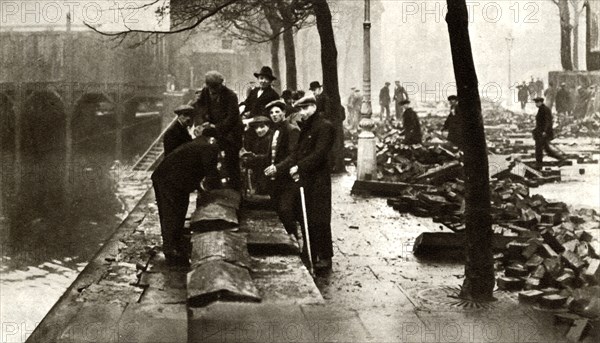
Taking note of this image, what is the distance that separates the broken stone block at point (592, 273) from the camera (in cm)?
857

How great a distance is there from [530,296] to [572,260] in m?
0.91

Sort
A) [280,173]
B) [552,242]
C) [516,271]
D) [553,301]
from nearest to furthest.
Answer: [553,301] < [516,271] < [552,242] < [280,173]

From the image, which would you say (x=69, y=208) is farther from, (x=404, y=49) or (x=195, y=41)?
(x=404, y=49)

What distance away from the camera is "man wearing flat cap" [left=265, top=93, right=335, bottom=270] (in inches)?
388

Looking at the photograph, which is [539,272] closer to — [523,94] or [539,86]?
[539,86]

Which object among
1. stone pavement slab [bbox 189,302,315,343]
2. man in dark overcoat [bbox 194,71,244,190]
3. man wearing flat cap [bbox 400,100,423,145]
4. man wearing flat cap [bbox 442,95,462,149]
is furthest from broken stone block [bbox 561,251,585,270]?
man wearing flat cap [bbox 400,100,423,145]

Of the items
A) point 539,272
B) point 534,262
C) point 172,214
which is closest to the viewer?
point 539,272

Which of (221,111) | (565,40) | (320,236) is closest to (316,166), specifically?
(320,236)

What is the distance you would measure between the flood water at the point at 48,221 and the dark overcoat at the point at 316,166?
22.6ft

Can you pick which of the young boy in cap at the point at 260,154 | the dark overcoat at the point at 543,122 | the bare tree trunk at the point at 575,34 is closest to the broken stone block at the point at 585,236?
the young boy in cap at the point at 260,154

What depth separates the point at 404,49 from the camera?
85.2 metres

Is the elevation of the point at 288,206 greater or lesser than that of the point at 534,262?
greater

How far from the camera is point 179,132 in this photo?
10.2 meters

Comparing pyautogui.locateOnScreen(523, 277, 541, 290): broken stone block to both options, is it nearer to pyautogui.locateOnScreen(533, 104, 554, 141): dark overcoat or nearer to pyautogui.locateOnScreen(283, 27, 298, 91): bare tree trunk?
pyautogui.locateOnScreen(533, 104, 554, 141): dark overcoat
